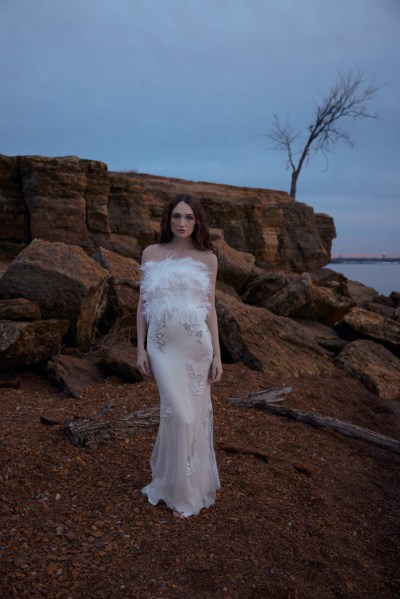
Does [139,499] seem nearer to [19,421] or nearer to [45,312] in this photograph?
[19,421]

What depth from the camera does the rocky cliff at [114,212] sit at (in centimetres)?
1281

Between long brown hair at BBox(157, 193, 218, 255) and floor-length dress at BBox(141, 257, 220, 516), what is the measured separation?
218 millimetres

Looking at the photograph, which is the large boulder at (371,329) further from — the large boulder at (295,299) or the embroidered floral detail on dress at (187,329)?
the embroidered floral detail on dress at (187,329)

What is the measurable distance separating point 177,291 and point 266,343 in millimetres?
4246

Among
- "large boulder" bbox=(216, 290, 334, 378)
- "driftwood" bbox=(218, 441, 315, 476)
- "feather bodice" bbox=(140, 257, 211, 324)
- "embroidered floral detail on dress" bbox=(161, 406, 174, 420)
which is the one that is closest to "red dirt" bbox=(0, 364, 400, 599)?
"driftwood" bbox=(218, 441, 315, 476)

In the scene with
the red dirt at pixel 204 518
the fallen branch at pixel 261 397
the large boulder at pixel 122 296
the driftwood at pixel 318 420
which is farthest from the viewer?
the large boulder at pixel 122 296

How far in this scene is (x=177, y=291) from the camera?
4.38m

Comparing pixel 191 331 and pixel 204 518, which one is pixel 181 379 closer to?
pixel 191 331

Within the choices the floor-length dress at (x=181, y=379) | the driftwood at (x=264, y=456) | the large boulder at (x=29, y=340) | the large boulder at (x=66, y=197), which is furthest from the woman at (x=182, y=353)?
the large boulder at (x=66, y=197)

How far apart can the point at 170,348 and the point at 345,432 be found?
2892 mm

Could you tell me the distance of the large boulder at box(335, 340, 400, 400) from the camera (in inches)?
332

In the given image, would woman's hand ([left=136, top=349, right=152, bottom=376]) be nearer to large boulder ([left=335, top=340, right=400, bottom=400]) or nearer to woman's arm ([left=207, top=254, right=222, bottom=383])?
woman's arm ([left=207, top=254, right=222, bottom=383])

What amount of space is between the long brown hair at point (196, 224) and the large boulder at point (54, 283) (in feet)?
9.13

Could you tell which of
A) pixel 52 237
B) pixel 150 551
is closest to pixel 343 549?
pixel 150 551
